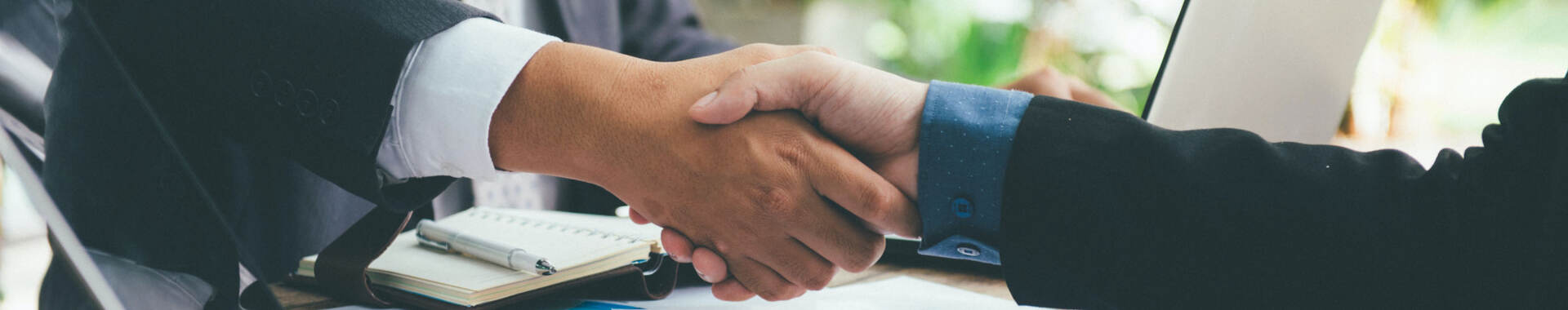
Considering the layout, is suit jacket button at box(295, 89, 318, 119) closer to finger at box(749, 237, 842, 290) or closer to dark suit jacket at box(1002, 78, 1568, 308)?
finger at box(749, 237, 842, 290)

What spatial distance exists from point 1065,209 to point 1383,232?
17 cm

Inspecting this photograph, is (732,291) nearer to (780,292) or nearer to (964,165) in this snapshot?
(780,292)

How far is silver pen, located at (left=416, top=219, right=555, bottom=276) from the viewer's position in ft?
2.04

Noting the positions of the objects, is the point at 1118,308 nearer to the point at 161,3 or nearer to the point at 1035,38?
the point at 161,3

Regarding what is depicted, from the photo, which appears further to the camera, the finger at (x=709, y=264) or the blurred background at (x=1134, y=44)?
the blurred background at (x=1134, y=44)

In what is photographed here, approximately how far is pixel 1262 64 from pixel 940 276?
327mm

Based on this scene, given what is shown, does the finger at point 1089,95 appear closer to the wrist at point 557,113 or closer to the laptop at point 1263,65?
the laptop at point 1263,65

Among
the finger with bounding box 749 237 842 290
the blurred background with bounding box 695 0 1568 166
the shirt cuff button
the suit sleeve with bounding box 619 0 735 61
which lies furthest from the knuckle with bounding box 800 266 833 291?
the blurred background with bounding box 695 0 1568 166

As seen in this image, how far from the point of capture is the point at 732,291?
69 cm

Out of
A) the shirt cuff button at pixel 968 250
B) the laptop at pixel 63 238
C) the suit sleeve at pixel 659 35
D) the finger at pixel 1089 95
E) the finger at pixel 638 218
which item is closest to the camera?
the laptop at pixel 63 238

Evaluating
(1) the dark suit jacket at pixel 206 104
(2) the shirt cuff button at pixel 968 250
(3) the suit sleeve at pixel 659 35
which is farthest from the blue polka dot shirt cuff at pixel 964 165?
(3) the suit sleeve at pixel 659 35

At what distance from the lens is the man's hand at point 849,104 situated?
640mm

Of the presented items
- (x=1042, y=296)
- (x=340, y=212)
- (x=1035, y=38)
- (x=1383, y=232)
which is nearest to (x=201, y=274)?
(x=340, y=212)

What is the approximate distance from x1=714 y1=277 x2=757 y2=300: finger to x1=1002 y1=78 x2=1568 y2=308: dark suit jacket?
22cm
